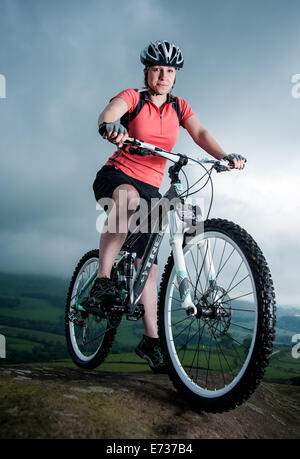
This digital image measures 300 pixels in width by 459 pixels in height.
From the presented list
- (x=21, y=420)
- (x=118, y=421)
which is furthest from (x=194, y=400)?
(x=21, y=420)

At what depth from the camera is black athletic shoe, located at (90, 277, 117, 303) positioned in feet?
11.0

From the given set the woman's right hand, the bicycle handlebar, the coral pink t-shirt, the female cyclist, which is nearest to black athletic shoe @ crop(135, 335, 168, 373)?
the female cyclist

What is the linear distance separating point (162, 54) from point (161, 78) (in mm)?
200

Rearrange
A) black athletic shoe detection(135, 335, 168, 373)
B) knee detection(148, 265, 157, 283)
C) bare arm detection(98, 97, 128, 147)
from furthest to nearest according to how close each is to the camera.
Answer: knee detection(148, 265, 157, 283), black athletic shoe detection(135, 335, 168, 373), bare arm detection(98, 97, 128, 147)

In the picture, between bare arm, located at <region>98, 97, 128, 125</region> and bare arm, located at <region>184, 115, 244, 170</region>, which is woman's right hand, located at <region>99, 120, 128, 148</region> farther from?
bare arm, located at <region>184, 115, 244, 170</region>

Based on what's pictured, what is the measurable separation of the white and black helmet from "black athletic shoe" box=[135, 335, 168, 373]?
8.83 ft

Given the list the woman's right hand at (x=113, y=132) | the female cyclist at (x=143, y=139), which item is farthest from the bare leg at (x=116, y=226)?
the woman's right hand at (x=113, y=132)

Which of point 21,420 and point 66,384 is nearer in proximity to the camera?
point 21,420

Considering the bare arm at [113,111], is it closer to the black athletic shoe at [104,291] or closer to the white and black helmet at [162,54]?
the white and black helmet at [162,54]
